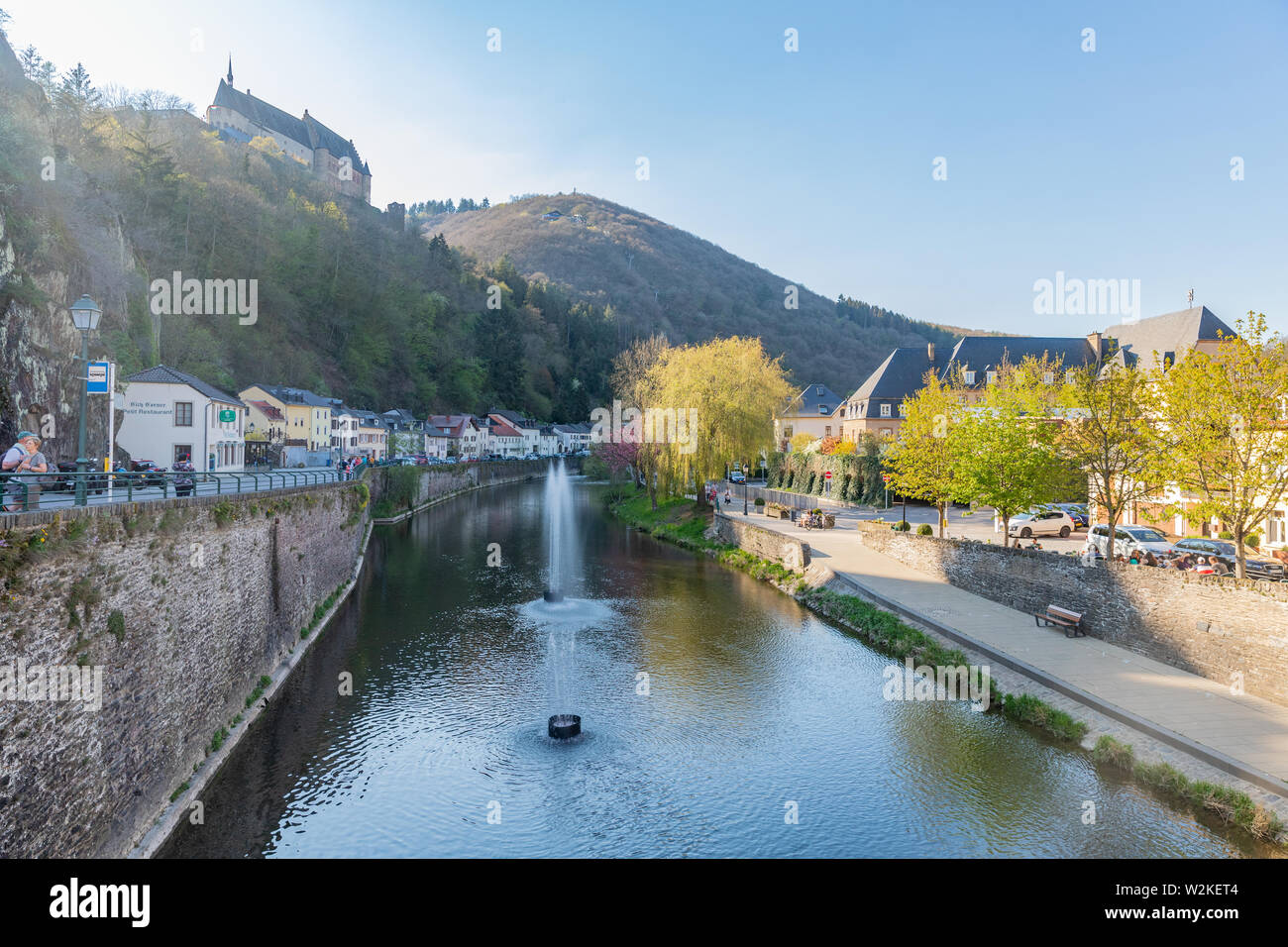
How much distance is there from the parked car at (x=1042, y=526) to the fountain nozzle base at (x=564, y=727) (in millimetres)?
27425

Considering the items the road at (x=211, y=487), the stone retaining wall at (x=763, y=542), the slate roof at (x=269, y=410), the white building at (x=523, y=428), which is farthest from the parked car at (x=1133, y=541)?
the white building at (x=523, y=428)

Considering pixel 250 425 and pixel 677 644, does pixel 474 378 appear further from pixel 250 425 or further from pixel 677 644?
pixel 677 644

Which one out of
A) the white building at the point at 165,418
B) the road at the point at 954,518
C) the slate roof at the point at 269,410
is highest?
the slate roof at the point at 269,410

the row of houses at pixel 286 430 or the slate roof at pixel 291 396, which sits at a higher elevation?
the slate roof at pixel 291 396

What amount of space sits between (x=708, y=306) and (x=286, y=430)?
114939 mm

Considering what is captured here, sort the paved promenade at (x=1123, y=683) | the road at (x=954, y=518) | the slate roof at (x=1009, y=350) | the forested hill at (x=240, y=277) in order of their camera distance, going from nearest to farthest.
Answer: the paved promenade at (x=1123, y=683)
the forested hill at (x=240, y=277)
the road at (x=954, y=518)
the slate roof at (x=1009, y=350)

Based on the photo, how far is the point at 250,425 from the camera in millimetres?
60625

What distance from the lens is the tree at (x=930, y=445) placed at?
29.5 meters

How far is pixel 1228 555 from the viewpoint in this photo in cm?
2339

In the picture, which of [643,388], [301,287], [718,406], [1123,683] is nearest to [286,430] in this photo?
[301,287]

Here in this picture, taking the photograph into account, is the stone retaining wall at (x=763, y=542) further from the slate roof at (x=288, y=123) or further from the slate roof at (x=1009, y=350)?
the slate roof at (x=288, y=123)
